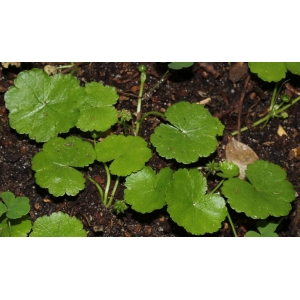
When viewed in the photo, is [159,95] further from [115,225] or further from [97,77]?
[115,225]

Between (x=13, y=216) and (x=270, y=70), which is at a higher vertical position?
(x=270, y=70)

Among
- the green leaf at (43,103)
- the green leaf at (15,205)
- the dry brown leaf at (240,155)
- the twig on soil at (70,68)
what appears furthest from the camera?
the twig on soil at (70,68)

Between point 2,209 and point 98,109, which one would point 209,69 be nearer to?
point 98,109

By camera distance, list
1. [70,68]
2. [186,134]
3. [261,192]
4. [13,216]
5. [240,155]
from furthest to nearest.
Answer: [70,68] < [240,155] < [186,134] < [261,192] < [13,216]

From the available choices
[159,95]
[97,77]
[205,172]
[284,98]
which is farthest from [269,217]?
[97,77]

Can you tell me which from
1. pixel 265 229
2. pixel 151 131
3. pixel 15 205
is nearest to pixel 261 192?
pixel 265 229

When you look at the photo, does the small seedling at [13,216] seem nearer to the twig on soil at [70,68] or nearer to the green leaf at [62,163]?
the green leaf at [62,163]

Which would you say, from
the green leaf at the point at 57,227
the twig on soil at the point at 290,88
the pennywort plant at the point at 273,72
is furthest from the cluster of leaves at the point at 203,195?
the twig on soil at the point at 290,88
